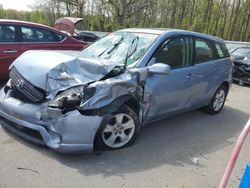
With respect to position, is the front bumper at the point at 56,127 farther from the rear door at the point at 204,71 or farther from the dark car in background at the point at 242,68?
the dark car in background at the point at 242,68

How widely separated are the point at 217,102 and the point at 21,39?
446cm

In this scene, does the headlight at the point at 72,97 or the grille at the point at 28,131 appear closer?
the headlight at the point at 72,97

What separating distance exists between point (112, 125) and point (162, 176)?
36.3 inches

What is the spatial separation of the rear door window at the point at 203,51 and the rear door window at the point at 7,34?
3.99m

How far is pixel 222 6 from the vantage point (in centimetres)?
2255

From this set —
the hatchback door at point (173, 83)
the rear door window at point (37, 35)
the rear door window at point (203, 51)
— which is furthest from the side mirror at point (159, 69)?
the rear door window at point (37, 35)

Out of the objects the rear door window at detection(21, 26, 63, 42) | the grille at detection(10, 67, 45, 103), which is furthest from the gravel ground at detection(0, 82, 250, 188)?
the rear door window at detection(21, 26, 63, 42)

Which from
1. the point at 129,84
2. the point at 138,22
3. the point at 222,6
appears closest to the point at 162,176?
the point at 129,84

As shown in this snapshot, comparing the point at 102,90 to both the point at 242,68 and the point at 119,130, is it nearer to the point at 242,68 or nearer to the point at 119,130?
the point at 119,130

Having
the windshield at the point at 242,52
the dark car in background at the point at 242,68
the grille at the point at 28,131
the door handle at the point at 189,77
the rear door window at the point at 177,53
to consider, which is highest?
the rear door window at the point at 177,53

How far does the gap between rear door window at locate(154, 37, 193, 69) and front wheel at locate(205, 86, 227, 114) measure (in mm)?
1416

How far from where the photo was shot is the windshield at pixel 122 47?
15.7 feet

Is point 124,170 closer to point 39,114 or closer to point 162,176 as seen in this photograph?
point 162,176

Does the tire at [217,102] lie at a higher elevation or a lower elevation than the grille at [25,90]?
lower
